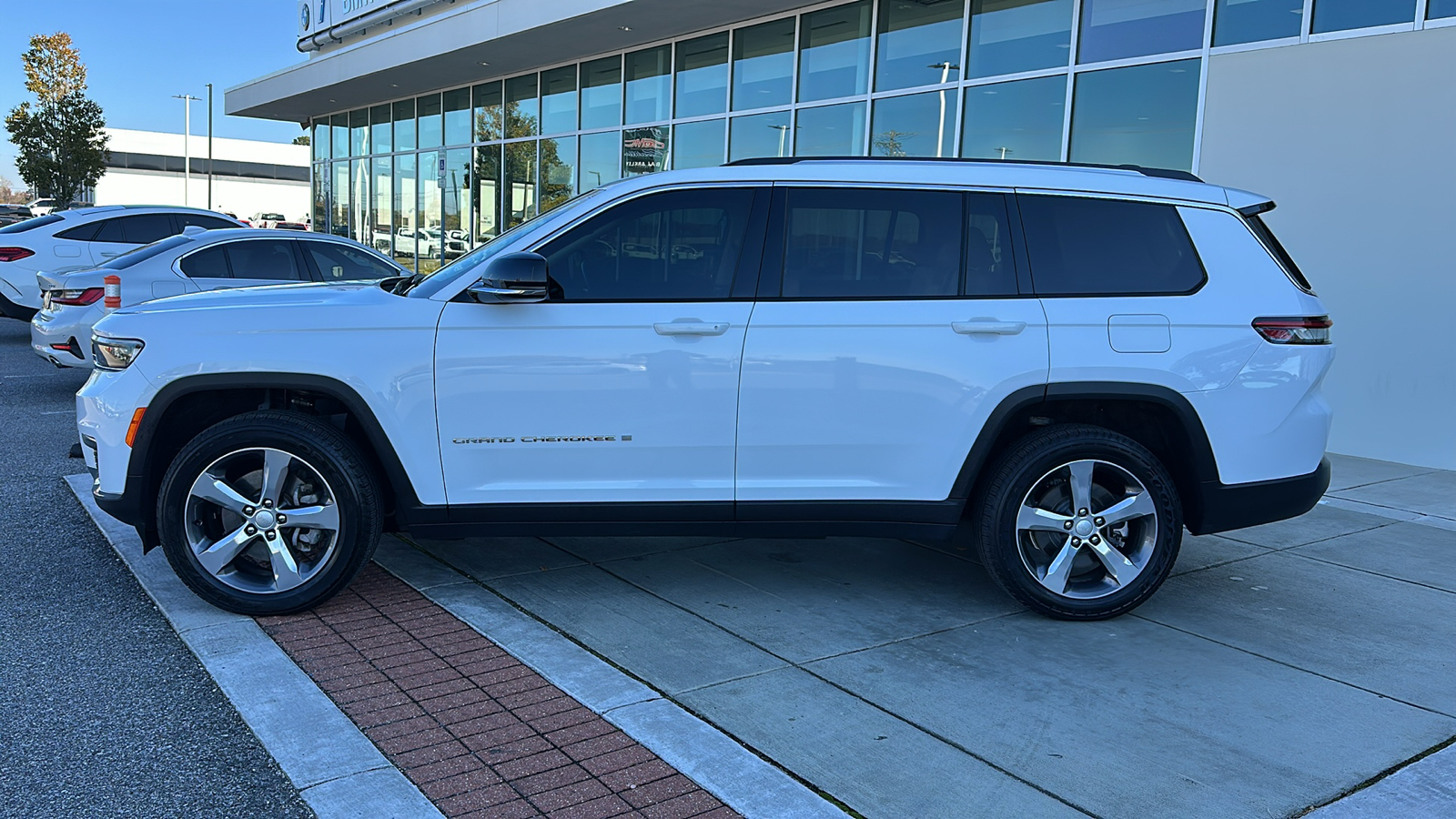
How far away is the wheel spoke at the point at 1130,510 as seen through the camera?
4.68 meters

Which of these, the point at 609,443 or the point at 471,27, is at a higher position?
the point at 471,27

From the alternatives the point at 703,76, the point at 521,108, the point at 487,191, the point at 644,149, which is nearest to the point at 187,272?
the point at 703,76

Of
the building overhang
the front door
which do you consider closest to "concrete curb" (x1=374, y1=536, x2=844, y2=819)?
the front door

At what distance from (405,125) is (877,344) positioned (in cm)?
2169

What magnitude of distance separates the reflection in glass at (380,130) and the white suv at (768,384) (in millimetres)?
21367

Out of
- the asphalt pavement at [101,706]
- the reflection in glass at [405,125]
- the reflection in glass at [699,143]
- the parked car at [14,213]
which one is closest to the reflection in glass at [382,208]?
the reflection in glass at [405,125]

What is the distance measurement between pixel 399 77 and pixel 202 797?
20137mm

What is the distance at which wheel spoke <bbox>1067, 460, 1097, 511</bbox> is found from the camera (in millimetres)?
4668

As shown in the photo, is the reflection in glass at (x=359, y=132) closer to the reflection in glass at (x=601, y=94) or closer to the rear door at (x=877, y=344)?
the reflection in glass at (x=601, y=94)

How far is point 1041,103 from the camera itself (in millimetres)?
11039

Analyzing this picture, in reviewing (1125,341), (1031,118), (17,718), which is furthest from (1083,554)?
(1031,118)

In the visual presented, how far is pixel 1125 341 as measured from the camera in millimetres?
4625

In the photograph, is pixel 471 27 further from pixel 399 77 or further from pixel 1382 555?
pixel 1382 555

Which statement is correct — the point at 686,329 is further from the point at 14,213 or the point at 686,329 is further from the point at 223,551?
the point at 14,213
